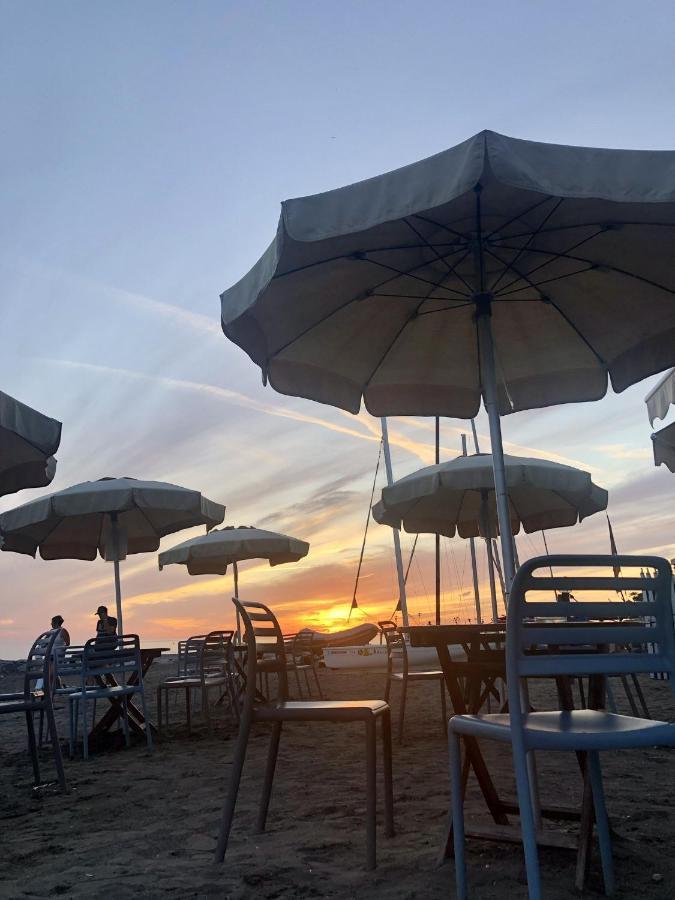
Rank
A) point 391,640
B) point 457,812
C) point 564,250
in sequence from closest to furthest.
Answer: point 457,812 → point 564,250 → point 391,640

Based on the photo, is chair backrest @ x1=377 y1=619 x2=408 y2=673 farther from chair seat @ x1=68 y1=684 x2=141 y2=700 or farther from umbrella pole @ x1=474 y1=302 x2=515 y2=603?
chair seat @ x1=68 y1=684 x2=141 y2=700

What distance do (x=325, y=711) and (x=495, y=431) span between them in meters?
1.94

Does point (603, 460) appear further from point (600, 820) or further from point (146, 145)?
point (600, 820)

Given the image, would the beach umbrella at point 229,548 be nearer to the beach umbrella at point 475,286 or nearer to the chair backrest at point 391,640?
the chair backrest at point 391,640

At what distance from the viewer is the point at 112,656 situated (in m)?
6.03

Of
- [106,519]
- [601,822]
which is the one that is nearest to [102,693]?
[106,519]

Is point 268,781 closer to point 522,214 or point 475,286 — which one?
point 475,286

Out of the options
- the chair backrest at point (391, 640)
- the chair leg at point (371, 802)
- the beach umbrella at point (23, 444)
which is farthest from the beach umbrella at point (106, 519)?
the chair leg at point (371, 802)

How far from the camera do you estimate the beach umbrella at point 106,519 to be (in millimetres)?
7852

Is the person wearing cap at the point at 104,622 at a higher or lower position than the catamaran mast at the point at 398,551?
lower

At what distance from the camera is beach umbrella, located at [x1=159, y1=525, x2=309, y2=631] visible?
1137 centimetres

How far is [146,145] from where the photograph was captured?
32.7ft

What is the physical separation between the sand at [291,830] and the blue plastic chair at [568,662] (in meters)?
0.53

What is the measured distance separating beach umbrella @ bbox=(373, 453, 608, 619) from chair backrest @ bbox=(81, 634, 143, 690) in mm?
3123
